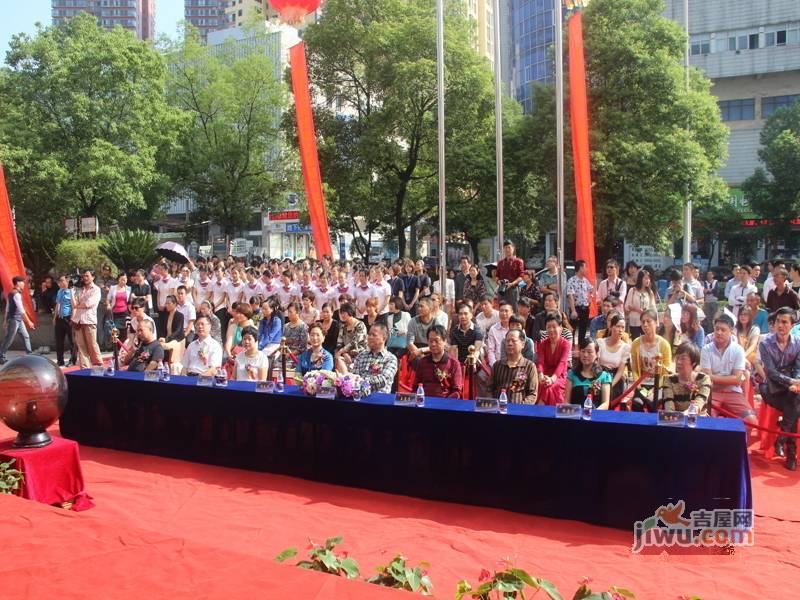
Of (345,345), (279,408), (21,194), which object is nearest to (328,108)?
(21,194)

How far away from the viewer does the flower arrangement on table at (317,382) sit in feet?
21.1

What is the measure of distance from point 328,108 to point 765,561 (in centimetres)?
2393

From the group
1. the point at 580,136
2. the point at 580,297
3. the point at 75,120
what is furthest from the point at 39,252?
the point at 580,297

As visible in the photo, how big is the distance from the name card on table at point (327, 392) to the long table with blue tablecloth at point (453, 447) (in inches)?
2.8

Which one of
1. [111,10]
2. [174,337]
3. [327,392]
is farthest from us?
[111,10]

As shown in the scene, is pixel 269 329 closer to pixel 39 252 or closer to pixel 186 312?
pixel 186 312

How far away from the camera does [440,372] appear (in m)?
7.13

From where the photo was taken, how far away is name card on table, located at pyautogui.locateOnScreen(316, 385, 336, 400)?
6.36 metres

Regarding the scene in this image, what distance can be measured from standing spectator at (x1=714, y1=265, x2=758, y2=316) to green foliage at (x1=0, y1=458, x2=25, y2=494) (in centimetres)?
1062

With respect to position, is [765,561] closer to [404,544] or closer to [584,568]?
[584,568]

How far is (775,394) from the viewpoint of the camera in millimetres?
7316

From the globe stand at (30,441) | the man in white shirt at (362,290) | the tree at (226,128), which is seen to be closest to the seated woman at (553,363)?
the globe stand at (30,441)

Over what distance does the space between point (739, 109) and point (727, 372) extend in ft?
134

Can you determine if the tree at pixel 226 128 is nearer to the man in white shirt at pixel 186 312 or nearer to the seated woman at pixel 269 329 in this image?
the man in white shirt at pixel 186 312
